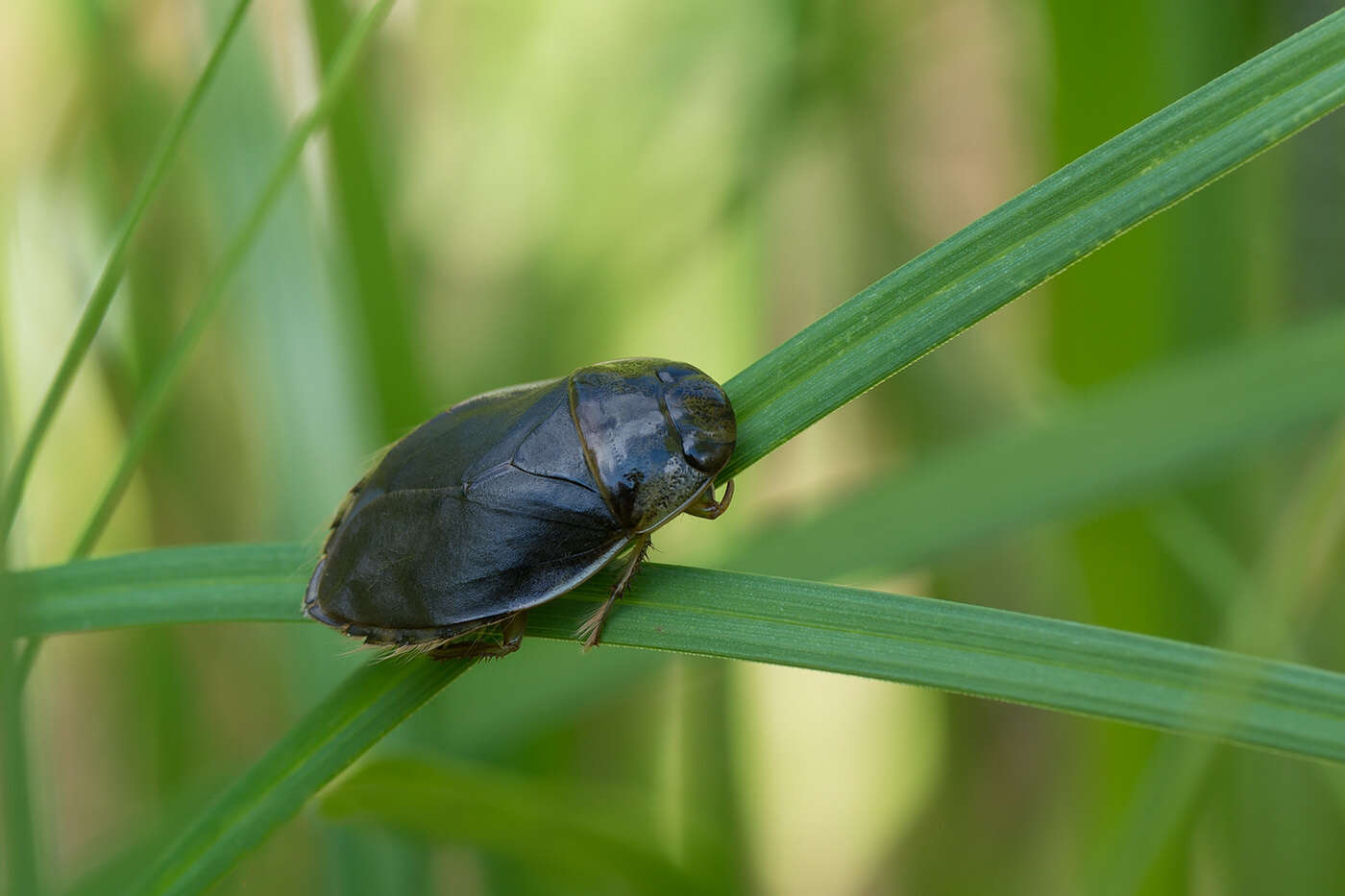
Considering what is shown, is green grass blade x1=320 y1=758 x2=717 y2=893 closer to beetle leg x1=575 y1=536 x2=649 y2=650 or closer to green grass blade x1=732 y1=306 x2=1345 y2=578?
beetle leg x1=575 y1=536 x2=649 y2=650

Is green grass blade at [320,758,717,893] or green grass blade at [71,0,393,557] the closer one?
green grass blade at [71,0,393,557]

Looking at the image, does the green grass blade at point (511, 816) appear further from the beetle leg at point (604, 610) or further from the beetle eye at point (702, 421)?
the beetle eye at point (702, 421)

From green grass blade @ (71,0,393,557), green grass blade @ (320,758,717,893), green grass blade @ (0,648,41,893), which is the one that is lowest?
green grass blade @ (320,758,717,893)

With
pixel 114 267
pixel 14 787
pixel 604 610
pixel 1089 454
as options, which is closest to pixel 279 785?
pixel 14 787

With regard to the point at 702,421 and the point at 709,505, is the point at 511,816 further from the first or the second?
the point at 702,421

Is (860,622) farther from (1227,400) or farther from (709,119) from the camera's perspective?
(709,119)

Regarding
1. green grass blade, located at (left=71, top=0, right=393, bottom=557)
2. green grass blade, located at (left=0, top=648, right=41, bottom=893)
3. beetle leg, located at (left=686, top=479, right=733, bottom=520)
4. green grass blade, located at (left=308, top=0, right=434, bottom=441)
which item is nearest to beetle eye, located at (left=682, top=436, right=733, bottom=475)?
beetle leg, located at (left=686, top=479, right=733, bottom=520)

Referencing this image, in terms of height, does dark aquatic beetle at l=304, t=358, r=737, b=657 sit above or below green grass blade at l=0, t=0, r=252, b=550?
below
